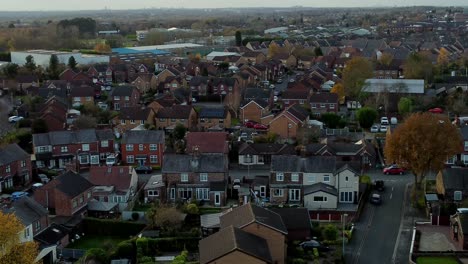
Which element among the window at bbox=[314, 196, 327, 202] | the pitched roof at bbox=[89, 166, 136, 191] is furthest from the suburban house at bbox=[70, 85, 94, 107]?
the window at bbox=[314, 196, 327, 202]

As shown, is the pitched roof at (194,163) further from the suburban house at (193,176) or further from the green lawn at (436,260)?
the green lawn at (436,260)

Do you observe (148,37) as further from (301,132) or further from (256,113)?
(301,132)

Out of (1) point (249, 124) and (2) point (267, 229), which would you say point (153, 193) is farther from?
(1) point (249, 124)

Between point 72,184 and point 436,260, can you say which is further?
point 72,184

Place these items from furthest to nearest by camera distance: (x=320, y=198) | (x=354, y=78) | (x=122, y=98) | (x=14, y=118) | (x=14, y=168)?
(x=354, y=78), (x=122, y=98), (x=14, y=118), (x=14, y=168), (x=320, y=198)

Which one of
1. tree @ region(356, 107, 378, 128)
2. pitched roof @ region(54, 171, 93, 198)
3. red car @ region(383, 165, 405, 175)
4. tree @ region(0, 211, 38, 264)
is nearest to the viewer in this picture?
tree @ region(0, 211, 38, 264)

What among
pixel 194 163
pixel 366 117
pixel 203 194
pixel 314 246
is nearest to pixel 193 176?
pixel 194 163

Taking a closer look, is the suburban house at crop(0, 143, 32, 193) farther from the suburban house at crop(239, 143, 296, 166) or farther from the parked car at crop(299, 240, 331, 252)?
the parked car at crop(299, 240, 331, 252)

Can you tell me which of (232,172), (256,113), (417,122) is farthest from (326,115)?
(417,122)
